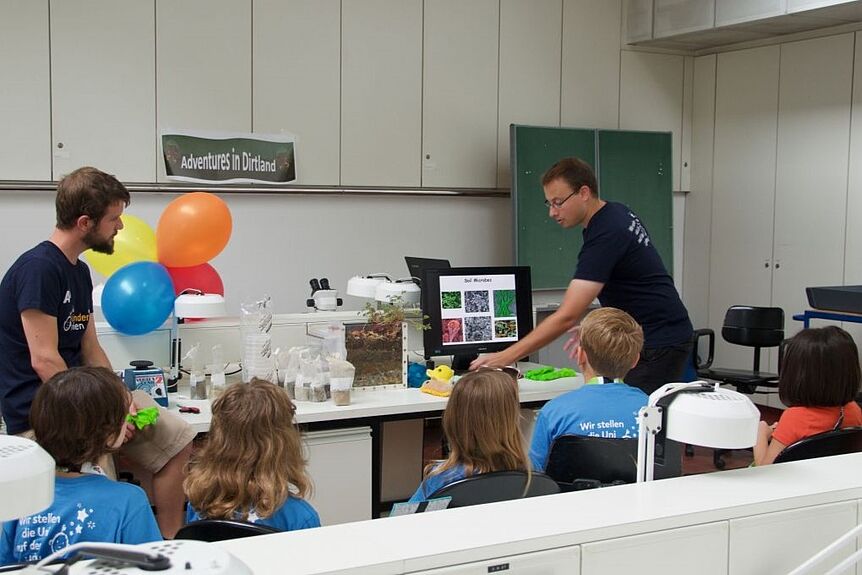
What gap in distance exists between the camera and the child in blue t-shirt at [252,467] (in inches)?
83.3

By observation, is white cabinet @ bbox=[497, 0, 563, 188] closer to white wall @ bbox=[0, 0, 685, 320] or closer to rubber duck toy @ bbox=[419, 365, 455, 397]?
white wall @ bbox=[0, 0, 685, 320]

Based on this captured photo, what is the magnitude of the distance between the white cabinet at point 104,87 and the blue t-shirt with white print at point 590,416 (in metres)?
3.78

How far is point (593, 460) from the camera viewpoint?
2.59 metres

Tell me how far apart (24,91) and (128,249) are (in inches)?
74.8

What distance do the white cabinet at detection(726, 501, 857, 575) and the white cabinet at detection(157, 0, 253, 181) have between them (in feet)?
16.0

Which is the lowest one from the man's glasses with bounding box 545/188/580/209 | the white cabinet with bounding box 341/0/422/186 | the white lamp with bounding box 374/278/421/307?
the white lamp with bounding box 374/278/421/307

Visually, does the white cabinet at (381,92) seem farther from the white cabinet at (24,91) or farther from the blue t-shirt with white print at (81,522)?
the blue t-shirt with white print at (81,522)

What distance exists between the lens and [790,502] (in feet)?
5.24

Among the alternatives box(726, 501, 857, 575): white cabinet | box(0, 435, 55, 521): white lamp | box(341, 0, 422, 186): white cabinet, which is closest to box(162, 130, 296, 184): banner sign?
box(341, 0, 422, 186): white cabinet

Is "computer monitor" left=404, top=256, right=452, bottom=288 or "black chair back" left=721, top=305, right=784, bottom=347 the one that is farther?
"black chair back" left=721, top=305, right=784, bottom=347

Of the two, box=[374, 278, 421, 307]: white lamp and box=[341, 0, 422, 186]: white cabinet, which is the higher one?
box=[341, 0, 422, 186]: white cabinet

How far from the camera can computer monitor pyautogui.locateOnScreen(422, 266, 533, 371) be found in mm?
4129

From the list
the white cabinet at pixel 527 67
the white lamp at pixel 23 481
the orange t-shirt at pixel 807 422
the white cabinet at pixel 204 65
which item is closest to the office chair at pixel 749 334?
the white cabinet at pixel 527 67

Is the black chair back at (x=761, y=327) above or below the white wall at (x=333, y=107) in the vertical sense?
below
